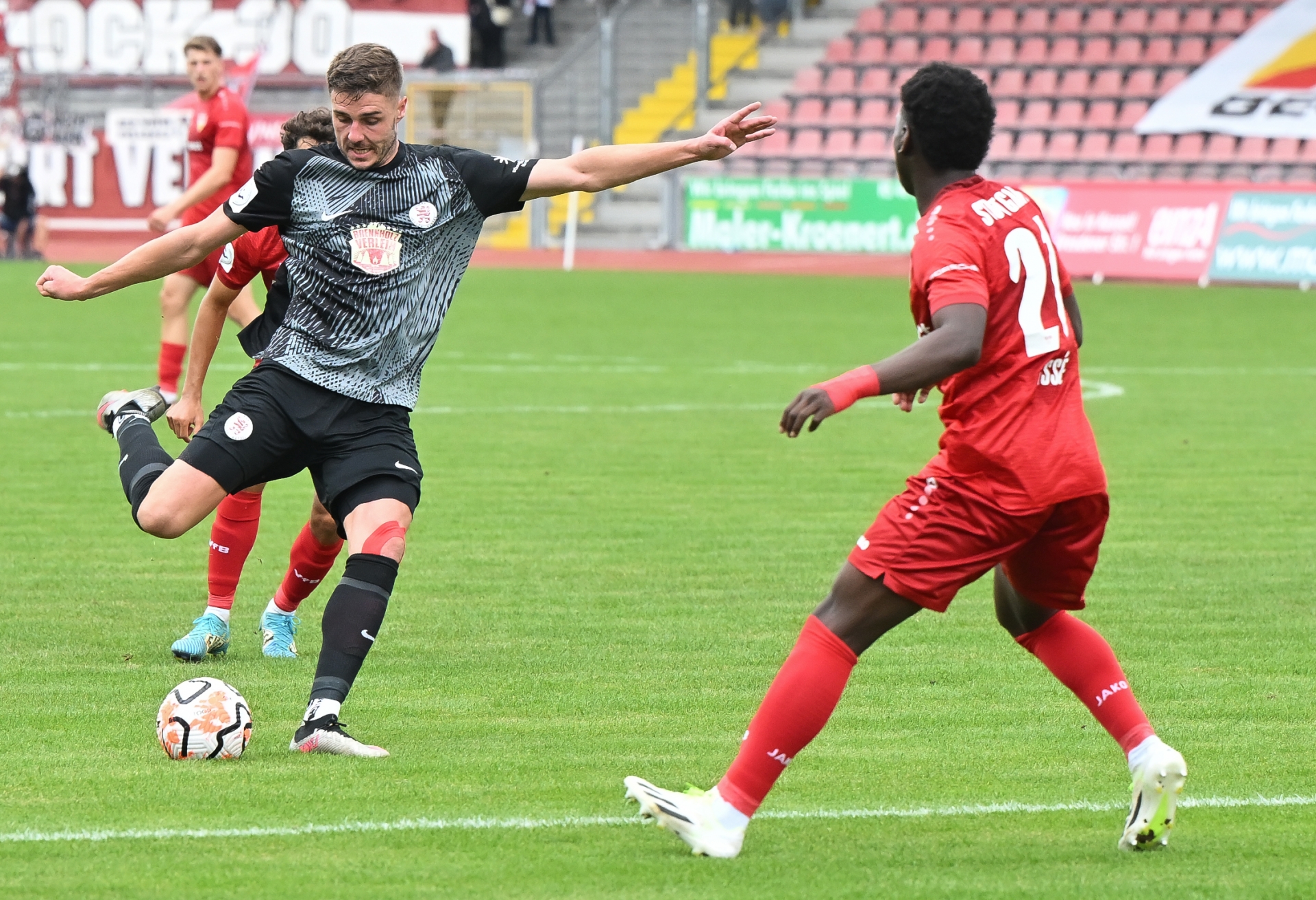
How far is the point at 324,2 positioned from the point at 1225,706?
35832 millimetres

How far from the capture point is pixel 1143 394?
51.7 ft

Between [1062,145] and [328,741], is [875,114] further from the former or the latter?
[328,741]

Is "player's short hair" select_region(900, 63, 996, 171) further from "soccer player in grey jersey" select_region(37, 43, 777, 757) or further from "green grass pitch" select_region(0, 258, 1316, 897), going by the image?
"green grass pitch" select_region(0, 258, 1316, 897)

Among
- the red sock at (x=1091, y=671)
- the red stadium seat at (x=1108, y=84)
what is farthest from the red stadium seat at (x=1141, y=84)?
the red sock at (x=1091, y=671)

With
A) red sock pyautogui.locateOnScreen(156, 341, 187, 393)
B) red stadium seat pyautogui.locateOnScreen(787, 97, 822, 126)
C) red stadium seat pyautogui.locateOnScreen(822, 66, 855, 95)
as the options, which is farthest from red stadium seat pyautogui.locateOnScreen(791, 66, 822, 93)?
red sock pyautogui.locateOnScreen(156, 341, 187, 393)

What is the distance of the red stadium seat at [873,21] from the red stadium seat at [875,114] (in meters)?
2.37

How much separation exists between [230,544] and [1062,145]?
28407 millimetres

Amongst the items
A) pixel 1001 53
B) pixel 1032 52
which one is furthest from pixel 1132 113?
pixel 1001 53

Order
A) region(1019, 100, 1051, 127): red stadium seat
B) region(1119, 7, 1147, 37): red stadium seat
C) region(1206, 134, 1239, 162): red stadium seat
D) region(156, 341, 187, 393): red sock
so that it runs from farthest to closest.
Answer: region(1119, 7, 1147, 37): red stadium seat < region(1019, 100, 1051, 127): red stadium seat < region(1206, 134, 1239, 162): red stadium seat < region(156, 341, 187, 393): red sock

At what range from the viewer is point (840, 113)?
35.6 m

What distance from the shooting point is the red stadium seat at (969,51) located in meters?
35.7

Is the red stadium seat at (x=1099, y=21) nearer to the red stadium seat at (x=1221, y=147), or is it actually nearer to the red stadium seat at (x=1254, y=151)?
→ the red stadium seat at (x=1221, y=147)

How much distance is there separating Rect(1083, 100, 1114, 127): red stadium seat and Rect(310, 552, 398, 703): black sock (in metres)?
29.6

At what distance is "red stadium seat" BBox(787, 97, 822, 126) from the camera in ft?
117
